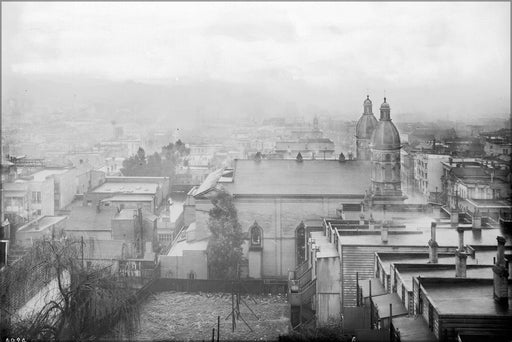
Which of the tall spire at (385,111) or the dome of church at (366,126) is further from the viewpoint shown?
the dome of church at (366,126)

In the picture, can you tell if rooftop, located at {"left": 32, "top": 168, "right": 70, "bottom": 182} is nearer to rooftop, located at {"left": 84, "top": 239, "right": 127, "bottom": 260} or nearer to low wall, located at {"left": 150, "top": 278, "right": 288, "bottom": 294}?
rooftop, located at {"left": 84, "top": 239, "right": 127, "bottom": 260}

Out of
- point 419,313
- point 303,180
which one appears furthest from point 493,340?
point 303,180

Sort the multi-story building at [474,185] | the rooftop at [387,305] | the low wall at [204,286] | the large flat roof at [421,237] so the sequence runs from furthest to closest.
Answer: the multi-story building at [474,185], the low wall at [204,286], the large flat roof at [421,237], the rooftop at [387,305]

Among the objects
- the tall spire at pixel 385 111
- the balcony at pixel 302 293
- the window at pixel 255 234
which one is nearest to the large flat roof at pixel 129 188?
the window at pixel 255 234

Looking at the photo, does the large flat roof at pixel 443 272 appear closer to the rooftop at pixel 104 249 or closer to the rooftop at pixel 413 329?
the rooftop at pixel 413 329

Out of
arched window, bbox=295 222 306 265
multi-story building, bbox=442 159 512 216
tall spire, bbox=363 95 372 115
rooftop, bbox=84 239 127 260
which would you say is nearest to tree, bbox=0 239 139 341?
rooftop, bbox=84 239 127 260

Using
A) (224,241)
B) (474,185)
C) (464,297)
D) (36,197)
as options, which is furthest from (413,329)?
(474,185)
